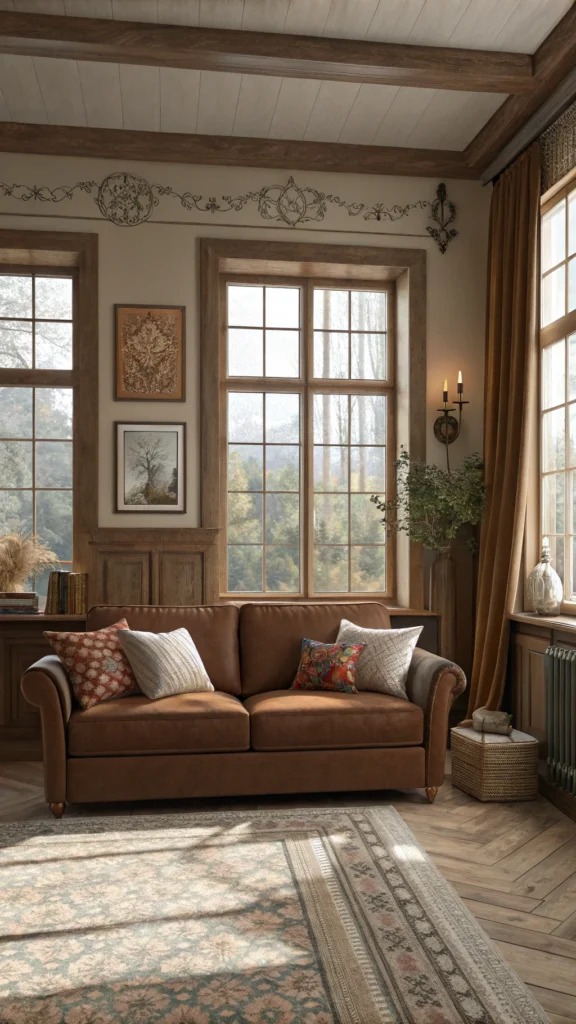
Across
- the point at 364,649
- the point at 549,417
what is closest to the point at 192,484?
the point at 364,649

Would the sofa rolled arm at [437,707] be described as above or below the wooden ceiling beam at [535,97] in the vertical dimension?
below

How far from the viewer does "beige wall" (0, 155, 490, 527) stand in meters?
5.22

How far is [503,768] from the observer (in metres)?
4.07

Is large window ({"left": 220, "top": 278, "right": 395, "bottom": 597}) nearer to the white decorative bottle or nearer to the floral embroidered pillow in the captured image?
the floral embroidered pillow

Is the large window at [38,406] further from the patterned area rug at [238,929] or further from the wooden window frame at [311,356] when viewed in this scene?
the patterned area rug at [238,929]

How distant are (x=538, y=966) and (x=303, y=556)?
10.9 feet

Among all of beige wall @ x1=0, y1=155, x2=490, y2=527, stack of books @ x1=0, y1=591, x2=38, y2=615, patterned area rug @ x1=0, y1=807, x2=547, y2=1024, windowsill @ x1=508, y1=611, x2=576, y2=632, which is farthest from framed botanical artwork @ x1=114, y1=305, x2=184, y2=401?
patterned area rug @ x1=0, y1=807, x2=547, y2=1024

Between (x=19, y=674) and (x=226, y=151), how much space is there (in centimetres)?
349

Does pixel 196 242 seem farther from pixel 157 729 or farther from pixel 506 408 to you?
pixel 157 729

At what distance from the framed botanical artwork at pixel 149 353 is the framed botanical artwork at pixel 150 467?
22cm

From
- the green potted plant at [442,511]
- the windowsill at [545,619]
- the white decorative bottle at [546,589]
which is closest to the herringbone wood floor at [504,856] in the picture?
the windowsill at [545,619]

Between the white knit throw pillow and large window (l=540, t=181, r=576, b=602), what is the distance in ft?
3.17

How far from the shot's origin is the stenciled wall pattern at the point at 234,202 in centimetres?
522

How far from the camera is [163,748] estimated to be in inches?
153
